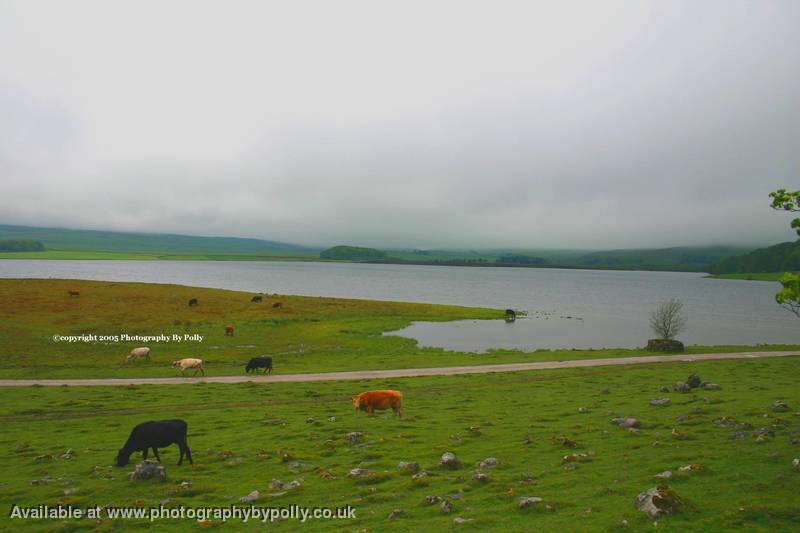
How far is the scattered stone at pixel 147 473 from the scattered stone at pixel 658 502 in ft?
39.5

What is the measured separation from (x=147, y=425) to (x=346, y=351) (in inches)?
1330

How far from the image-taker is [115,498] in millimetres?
12328

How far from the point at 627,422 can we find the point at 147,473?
51.6 ft

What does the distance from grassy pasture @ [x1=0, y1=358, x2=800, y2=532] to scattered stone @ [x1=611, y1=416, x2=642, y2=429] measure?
351 mm

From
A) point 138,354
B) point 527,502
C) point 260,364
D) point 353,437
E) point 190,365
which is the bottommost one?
point 138,354

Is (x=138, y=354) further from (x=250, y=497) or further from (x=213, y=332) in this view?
(x=250, y=497)

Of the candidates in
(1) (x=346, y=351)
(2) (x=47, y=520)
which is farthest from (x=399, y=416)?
(1) (x=346, y=351)

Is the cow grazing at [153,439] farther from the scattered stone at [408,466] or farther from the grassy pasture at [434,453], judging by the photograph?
the scattered stone at [408,466]

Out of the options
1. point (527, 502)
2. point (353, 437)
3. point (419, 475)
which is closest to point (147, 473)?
point (353, 437)

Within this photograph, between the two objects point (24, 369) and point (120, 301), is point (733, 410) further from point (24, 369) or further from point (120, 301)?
point (120, 301)

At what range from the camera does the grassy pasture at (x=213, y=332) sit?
38.9 metres

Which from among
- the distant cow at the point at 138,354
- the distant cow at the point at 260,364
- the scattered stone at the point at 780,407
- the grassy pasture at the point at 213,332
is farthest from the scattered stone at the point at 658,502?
the distant cow at the point at 138,354

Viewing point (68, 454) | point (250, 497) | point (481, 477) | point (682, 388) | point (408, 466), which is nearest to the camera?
point (250, 497)

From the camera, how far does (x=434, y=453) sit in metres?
15.6
